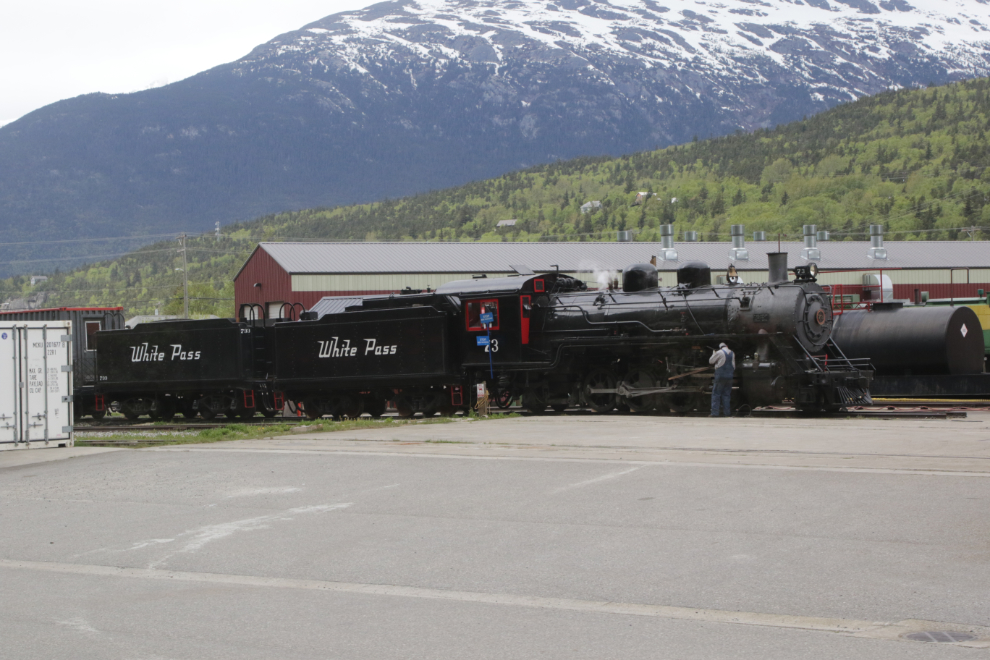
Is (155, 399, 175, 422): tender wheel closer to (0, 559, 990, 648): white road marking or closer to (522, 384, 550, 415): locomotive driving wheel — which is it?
(522, 384, 550, 415): locomotive driving wheel

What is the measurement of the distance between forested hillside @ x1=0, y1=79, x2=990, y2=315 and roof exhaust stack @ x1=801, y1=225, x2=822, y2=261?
2452cm

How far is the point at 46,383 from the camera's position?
1670 cm

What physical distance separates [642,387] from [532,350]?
104 inches

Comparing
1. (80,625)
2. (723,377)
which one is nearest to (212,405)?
(723,377)

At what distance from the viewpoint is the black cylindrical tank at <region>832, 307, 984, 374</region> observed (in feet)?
71.6

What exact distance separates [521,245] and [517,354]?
35451 mm

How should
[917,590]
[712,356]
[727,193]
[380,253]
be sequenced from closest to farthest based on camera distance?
[917,590] → [712,356] → [380,253] → [727,193]

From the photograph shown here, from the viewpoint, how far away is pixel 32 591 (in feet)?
23.8

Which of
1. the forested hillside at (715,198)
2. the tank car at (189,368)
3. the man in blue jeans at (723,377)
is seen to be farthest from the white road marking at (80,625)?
the forested hillside at (715,198)

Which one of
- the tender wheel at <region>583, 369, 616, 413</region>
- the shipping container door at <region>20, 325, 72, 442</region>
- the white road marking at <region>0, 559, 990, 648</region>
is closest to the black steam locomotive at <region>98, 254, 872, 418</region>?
the tender wheel at <region>583, 369, 616, 413</region>

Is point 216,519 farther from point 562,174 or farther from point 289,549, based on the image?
point 562,174

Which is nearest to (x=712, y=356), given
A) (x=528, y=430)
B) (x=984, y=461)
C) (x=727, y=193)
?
(x=528, y=430)

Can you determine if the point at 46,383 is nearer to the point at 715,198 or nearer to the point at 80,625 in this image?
the point at 80,625

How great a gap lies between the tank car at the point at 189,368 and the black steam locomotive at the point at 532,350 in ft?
0.18
